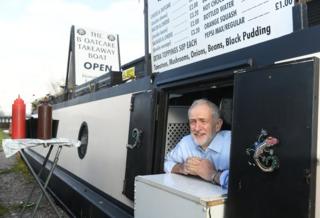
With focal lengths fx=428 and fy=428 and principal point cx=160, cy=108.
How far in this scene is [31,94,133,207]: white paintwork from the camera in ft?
14.2

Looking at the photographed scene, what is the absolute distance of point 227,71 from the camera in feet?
9.11

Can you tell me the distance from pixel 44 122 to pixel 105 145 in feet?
2.58

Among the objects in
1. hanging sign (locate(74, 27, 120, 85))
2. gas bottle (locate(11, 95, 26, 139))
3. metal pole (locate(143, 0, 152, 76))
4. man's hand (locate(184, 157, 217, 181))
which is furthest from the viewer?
hanging sign (locate(74, 27, 120, 85))

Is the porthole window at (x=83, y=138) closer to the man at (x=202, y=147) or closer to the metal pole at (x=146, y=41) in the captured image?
the metal pole at (x=146, y=41)

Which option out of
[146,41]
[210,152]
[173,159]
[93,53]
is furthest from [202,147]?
[93,53]

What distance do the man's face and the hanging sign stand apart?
533cm

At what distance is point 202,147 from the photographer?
3.32m

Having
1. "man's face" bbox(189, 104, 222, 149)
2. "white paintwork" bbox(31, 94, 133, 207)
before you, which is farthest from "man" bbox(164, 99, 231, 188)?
"white paintwork" bbox(31, 94, 133, 207)

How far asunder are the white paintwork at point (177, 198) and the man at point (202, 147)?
0.11 metres

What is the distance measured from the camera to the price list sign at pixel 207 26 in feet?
8.02

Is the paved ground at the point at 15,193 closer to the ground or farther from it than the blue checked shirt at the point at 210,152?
closer to the ground

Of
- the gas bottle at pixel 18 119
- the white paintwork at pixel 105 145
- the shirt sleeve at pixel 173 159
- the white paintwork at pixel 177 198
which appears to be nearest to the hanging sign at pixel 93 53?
the white paintwork at pixel 105 145

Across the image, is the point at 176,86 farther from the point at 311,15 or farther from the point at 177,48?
the point at 311,15

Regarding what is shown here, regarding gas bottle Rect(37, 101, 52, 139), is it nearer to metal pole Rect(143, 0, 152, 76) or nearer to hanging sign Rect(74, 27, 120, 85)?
metal pole Rect(143, 0, 152, 76)
